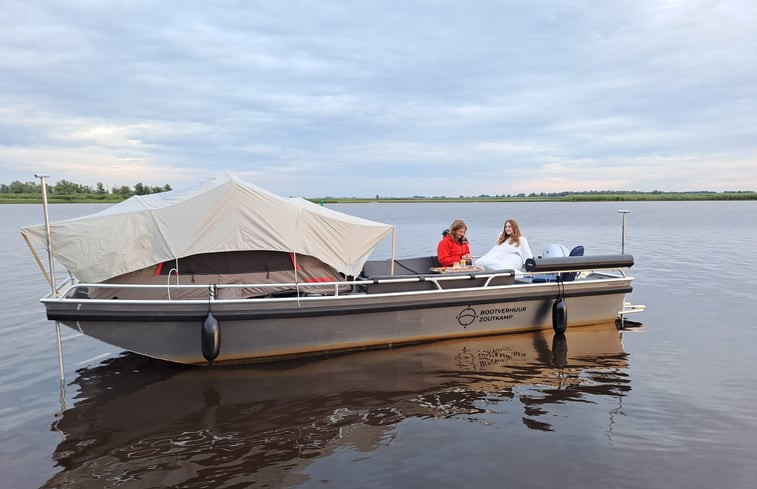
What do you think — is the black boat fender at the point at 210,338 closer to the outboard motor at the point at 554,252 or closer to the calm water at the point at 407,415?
the calm water at the point at 407,415

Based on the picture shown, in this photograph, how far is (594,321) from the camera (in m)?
9.54

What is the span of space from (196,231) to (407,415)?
3866 millimetres

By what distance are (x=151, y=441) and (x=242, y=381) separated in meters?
1.70

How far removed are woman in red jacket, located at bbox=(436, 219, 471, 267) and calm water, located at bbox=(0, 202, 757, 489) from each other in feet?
5.37

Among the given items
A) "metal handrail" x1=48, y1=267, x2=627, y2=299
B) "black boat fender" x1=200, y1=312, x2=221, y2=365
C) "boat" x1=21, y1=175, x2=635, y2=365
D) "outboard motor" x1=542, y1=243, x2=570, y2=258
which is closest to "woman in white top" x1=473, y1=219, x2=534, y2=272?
"outboard motor" x1=542, y1=243, x2=570, y2=258

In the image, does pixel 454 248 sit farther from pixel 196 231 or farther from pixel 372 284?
pixel 196 231

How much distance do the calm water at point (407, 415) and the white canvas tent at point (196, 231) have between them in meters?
1.68

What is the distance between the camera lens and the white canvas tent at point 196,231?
6.67 meters

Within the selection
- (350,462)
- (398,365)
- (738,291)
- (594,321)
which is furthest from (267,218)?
(738,291)

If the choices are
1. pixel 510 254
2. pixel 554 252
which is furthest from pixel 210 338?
pixel 554 252

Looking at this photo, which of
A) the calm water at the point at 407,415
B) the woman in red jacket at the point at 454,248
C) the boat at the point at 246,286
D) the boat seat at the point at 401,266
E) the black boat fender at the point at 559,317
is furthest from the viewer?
the boat seat at the point at 401,266

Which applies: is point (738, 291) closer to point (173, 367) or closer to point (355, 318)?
point (355, 318)

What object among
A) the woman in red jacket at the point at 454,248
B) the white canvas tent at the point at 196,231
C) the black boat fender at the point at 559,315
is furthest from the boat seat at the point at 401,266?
the black boat fender at the point at 559,315

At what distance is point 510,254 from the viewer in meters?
9.46
